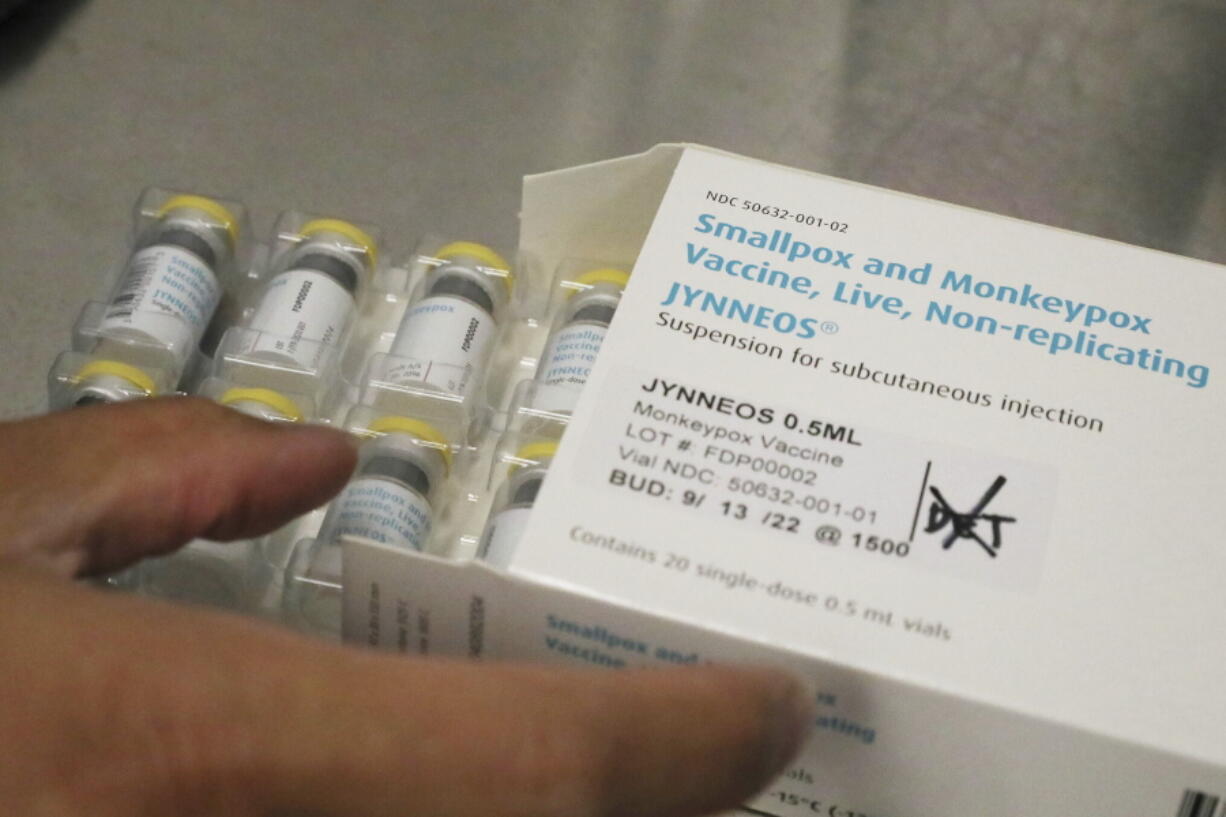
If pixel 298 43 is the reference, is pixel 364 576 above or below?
below

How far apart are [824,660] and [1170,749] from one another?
14 centimetres

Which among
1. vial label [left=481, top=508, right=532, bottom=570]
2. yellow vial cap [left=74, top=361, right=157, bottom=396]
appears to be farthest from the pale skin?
yellow vial cap [left=74, top=361, right=157, bottom=396]

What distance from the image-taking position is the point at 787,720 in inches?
18.1

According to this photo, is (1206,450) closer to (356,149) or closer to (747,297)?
(747,297)

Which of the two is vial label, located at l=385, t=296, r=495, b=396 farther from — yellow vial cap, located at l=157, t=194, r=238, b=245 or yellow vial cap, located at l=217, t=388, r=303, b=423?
yellow vial cap, located at l=157, t=194, r=238, b=245

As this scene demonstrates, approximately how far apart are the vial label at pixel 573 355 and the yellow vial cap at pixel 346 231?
18cm

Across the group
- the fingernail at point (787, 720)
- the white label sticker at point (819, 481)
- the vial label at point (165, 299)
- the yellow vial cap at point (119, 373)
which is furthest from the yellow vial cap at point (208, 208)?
the fingernail at point (787, 720)

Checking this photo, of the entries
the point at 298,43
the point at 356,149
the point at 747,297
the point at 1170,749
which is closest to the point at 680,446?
the point at 747,297

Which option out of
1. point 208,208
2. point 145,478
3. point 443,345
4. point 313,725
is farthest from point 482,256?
point 313,725

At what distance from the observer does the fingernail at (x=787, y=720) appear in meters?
0.46

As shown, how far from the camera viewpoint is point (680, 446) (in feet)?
1.75

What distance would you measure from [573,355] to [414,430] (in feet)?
0.32

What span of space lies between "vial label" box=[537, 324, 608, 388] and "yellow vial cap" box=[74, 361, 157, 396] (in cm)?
23

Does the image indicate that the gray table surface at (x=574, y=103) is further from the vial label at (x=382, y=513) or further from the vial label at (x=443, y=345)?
the vial label at (x=382, y=513)
